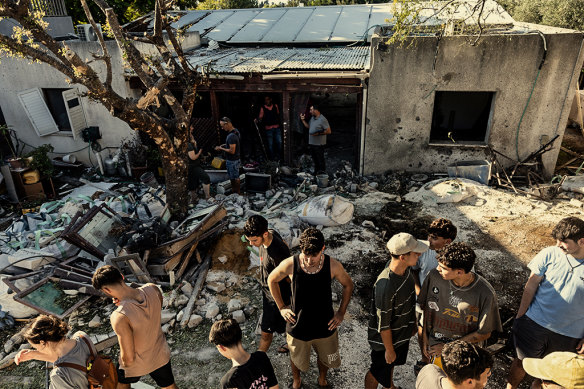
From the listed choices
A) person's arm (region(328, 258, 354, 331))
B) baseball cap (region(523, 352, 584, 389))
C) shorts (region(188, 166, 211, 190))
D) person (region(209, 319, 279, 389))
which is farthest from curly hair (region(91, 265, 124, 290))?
shorts (region(188, 166, 211, 190))

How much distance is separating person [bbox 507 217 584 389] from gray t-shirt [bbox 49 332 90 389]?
3.96 metres

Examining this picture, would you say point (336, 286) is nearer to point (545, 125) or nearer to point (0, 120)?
point (545, 125)

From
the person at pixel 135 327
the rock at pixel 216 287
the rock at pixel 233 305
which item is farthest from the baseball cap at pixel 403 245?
the rock at pixel 216 287

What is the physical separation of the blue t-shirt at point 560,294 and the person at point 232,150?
6.21 meters

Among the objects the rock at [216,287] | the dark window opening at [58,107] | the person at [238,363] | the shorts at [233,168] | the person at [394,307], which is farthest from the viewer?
the dark window opening at [58,107]

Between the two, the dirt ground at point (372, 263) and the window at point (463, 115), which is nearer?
the dirt ground at point (372, 263)

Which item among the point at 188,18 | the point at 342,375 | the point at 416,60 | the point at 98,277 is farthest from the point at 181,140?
the point at 188,18

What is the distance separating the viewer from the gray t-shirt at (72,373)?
112 inches

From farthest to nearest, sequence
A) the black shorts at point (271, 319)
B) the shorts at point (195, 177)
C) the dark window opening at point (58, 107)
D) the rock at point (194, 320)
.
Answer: the dark window opening at point (58, 107) → the shorts at point (195, 177) → the rock at point (194, 320) → the black shorts at point (271, 319)

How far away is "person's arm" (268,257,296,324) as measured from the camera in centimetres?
353

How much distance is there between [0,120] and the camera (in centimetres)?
1103

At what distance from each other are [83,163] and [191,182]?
4987mm

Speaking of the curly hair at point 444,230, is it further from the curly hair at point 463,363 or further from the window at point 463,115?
the window at point 463,115

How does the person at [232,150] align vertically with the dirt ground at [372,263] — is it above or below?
above
